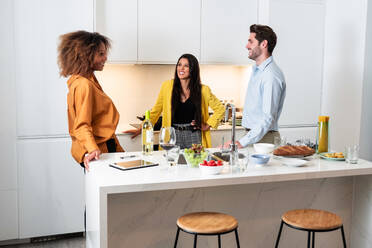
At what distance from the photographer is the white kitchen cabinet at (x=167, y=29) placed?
3.97 m

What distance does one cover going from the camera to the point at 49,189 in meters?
3.61

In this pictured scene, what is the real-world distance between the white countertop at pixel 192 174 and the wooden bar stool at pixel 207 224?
0.53 feet

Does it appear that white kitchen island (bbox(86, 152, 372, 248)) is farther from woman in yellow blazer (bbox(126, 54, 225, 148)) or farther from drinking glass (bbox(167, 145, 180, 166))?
woman in yellow blazer (bbox(126, 54, 225, 148))

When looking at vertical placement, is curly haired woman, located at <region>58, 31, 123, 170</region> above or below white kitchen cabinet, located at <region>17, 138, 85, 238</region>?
above

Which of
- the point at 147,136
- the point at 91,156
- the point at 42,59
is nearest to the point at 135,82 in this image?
the point at 42,59

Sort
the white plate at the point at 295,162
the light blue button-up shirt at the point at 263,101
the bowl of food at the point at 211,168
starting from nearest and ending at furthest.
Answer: the bowl of food at the point at 211,168 < the white plate at the point at 295,162 < the light blue button-up shirt at the point at 263,101

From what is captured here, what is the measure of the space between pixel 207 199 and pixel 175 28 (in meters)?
2.06

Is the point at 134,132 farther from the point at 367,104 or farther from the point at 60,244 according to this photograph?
the point at 367,104

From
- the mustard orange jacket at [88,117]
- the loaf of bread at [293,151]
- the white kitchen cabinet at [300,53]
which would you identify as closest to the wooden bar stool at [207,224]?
the loaf of bread at [293,151]

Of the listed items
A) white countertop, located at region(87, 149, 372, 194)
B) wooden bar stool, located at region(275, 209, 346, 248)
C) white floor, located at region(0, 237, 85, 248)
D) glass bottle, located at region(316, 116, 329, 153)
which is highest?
glass bottle, located at region(316, 116, 329, 153)

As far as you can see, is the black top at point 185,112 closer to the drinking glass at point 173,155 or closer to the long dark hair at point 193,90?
the long dark hair at point 193,90

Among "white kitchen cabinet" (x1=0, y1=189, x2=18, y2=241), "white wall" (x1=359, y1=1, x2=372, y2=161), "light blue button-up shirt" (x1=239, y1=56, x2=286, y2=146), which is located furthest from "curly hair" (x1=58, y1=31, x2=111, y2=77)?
"white wall" (x1=359, y1=1, x2=372, y2=161)

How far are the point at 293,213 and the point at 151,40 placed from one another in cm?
229

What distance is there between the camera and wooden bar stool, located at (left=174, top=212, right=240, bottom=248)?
2027 mm
